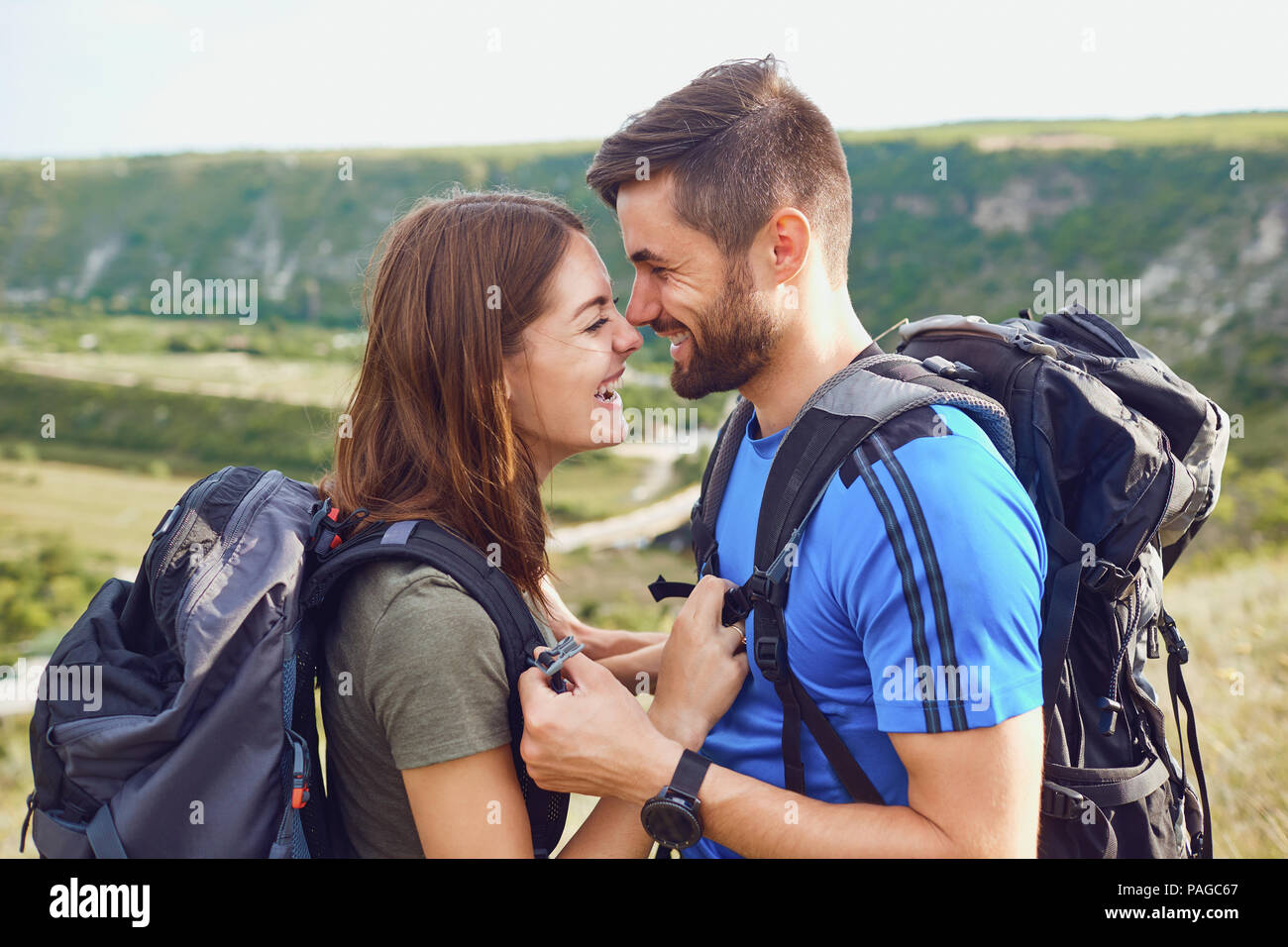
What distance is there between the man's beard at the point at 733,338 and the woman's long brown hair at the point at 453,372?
55 cm

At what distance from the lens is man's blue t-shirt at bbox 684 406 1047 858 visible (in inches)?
84.4

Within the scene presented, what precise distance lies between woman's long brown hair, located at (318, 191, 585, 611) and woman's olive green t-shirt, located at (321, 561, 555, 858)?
35 cm

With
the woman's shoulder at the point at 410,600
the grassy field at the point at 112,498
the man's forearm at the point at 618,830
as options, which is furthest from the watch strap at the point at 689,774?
the grassy field at the point at 112,498

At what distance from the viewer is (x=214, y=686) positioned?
2262 millimetres

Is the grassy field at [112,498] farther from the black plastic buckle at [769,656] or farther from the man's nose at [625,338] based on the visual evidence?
the black plastic buckle at [769,656]

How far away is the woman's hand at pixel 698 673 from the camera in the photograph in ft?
8.68

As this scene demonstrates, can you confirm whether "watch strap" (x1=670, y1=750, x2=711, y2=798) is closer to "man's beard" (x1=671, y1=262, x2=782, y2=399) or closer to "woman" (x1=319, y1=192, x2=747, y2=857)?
"woman" (x1=319, y1=192, x2=747, y2=857)

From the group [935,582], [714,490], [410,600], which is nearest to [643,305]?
[714,490]

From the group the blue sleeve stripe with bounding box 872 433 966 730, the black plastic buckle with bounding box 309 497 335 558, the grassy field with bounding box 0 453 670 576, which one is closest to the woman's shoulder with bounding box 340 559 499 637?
the black plastic buckle with bounding box 309 497 335 558

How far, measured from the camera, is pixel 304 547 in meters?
2.54

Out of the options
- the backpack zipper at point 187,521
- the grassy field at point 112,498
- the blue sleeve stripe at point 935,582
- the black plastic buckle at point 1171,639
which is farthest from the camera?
the grassy field at point 112,498

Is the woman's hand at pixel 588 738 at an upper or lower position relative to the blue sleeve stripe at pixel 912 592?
lower

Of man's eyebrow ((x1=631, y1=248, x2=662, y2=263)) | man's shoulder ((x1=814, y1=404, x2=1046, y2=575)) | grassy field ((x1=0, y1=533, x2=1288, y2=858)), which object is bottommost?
grassy field ((x1=0, y1=533, x2=1288, y2=858))
